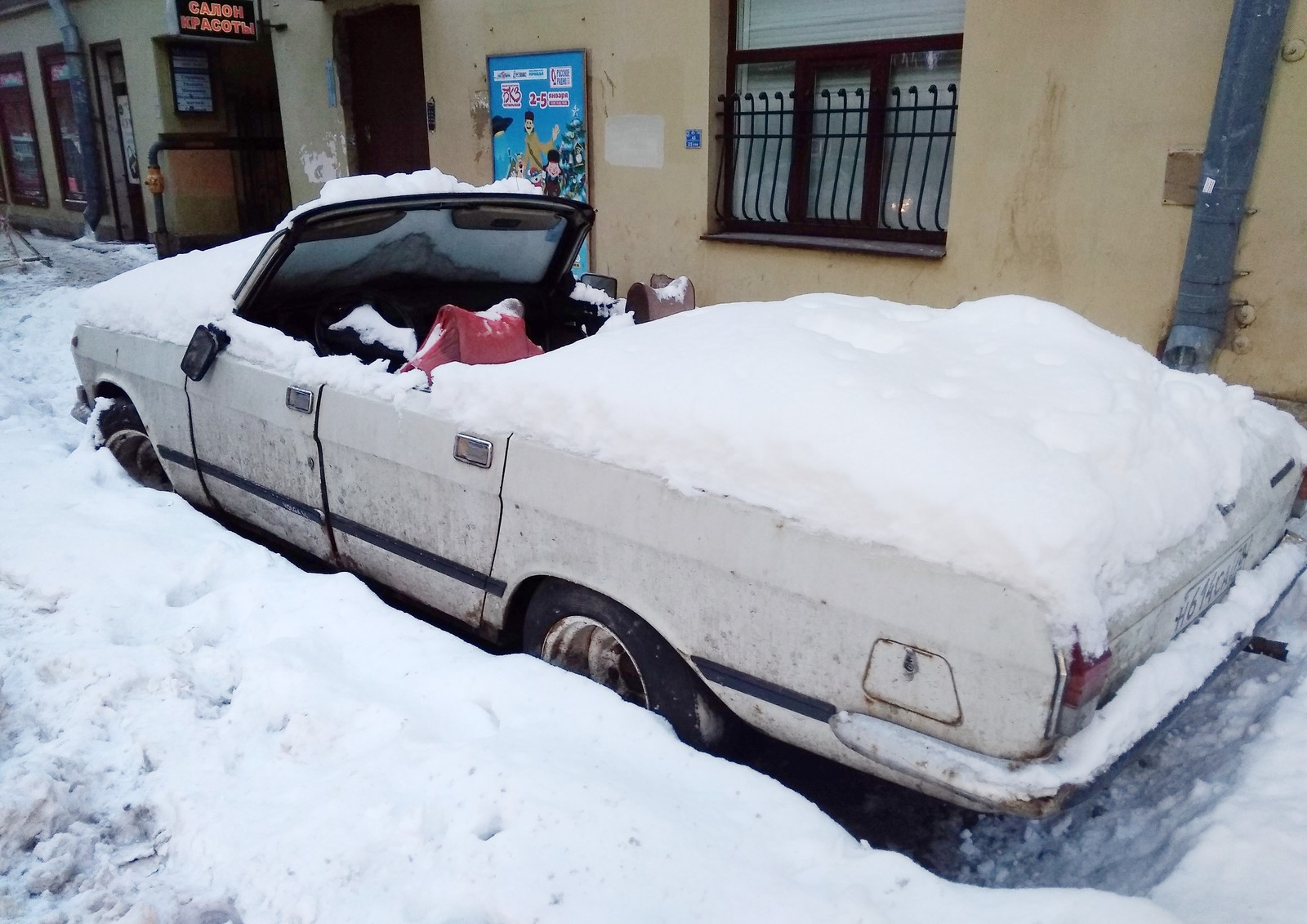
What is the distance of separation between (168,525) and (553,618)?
183cm

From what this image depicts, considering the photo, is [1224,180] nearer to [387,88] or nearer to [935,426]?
[935,426]

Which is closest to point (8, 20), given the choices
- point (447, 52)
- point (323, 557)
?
point (447, 52)

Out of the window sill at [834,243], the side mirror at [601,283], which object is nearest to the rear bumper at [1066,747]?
the side mirror at [601,283]

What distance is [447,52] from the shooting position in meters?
9.19

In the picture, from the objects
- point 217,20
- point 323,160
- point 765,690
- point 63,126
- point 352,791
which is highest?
point 217,20

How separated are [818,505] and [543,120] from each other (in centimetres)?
724

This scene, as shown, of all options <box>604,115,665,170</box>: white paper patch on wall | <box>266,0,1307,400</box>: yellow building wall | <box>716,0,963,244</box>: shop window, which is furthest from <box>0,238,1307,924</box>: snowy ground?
<box>604,115,665,170</box>: white paper patch on wall

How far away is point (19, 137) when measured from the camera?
1683 centimetres

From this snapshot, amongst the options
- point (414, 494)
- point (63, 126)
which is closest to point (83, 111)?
point (63, 126)

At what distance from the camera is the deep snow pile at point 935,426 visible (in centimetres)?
201

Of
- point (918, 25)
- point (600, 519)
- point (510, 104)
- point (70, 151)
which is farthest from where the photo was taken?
point (70, 151)

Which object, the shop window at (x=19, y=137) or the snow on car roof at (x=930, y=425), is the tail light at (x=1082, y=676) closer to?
the snow on car roof at (x=930, y=425)

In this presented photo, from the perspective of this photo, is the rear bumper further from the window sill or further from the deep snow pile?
the window sill

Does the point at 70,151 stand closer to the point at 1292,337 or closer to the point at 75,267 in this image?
the point at 75,267
